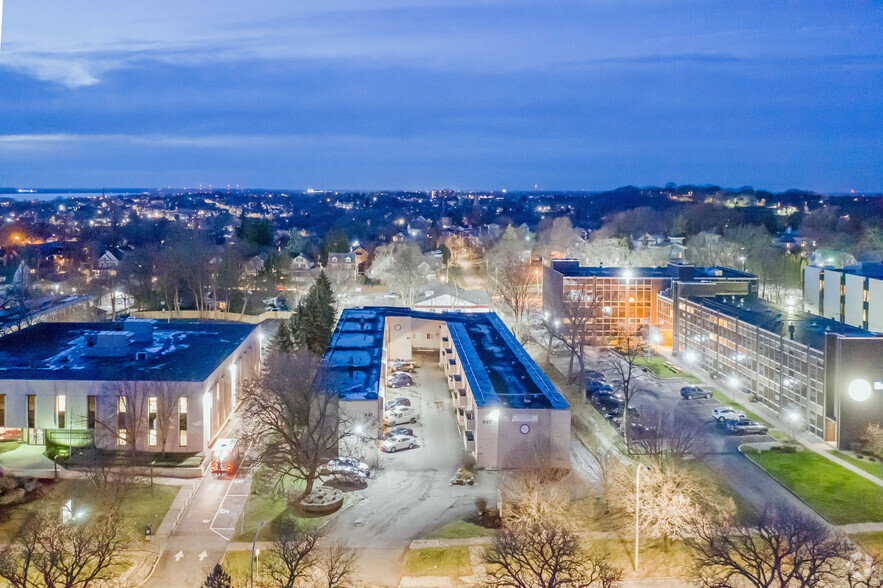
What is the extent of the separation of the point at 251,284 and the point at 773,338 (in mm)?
33624

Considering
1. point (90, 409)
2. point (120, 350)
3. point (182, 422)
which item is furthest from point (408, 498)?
point (120, 350)

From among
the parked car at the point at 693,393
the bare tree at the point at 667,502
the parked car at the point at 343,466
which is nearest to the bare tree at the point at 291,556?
the parked car at the point at 343,466

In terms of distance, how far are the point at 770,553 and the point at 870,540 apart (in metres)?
3.54

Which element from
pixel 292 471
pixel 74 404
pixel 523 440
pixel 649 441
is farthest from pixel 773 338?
pixel 74 404

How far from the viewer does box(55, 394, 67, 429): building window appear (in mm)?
19688

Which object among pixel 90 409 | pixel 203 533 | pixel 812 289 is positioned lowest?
pixel 203 533

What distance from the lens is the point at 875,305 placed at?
29391 millimetres

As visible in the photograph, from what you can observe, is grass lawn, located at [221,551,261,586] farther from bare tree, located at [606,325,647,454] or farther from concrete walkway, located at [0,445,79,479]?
bare tree, located at [606,325,647,454]

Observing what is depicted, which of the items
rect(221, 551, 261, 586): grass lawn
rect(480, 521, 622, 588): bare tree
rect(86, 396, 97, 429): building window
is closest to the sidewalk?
rect(480, 521, 622, 588): bare tree

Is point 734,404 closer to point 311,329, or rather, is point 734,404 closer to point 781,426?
point 781,426

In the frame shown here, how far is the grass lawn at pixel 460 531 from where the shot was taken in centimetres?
1496

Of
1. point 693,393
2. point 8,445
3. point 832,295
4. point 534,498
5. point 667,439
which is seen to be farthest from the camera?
point 832,295

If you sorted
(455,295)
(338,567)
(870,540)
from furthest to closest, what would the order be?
(455,295) → (870,540) → (338,567)

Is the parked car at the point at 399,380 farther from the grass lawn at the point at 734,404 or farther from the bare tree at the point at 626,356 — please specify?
the grass lawn at the point at 734,404
